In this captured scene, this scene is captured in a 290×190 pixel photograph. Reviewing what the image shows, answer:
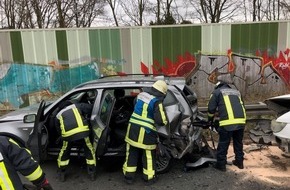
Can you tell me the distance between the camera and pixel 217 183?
469cm

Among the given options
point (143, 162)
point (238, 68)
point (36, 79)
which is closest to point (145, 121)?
point (143, 162)

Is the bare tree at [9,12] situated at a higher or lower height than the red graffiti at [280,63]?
higher

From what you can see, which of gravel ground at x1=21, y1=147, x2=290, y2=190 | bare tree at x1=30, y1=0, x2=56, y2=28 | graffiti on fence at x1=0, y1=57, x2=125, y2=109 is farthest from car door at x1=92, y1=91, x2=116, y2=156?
bare tree at x1=30, y1=0, x2=56, y2=28

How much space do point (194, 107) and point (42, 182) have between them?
3.19 m

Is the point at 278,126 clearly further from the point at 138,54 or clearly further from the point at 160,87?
the point at 138,54

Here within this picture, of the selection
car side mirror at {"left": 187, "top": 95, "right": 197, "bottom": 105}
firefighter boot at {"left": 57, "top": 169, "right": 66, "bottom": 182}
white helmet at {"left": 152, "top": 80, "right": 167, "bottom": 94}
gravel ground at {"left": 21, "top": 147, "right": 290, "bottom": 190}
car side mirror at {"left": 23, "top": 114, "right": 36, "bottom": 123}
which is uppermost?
white helmet at {"left": 152, "top": 80, "right": 167, "bottom": 94}

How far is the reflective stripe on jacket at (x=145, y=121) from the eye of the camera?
4492 mm

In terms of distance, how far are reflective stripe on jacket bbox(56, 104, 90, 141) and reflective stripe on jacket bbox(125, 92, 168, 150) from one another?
0.74 m

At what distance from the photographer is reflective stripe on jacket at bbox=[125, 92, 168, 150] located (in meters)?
4.49

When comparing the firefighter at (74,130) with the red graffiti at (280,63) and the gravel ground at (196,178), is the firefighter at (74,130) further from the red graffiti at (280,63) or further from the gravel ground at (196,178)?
the red graffiti at (280,63)

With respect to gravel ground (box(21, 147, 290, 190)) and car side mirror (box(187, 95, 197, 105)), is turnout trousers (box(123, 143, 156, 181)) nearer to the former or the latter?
gravel ground (box(21, 147, 290, 190))

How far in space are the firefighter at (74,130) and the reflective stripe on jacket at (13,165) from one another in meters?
2.11

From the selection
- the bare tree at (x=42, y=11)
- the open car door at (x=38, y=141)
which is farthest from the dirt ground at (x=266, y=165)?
the bare tree at (x=42, y=11)

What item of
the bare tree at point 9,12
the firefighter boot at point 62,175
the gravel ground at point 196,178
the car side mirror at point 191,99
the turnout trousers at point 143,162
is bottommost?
the gravel ground at point 196,178
